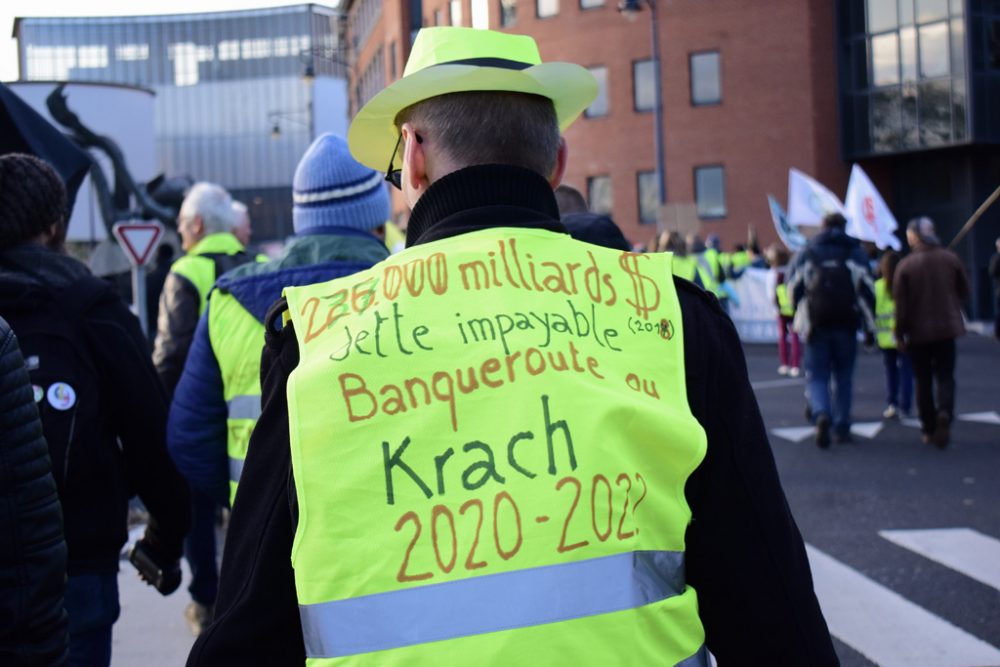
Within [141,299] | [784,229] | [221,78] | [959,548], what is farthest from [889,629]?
[221,78]

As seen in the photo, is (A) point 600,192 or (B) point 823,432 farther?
(A) point 600,192

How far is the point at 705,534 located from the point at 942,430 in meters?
8.99

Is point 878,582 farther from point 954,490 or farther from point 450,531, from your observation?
point 450,531

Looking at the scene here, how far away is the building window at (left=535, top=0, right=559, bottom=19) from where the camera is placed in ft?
128

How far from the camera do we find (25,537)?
207 cm

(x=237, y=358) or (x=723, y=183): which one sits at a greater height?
(x=723, y=183)

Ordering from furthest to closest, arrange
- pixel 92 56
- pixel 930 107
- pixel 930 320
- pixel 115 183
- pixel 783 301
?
pixel 92 56, pixel 930 107, pixel 115 183, pixel 783 301, pixel 930 320

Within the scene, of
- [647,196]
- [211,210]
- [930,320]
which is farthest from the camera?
[647,196]

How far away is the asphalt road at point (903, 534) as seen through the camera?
520 cm

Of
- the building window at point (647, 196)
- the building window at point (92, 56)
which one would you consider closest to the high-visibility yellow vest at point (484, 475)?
the building window at point (647, 196)

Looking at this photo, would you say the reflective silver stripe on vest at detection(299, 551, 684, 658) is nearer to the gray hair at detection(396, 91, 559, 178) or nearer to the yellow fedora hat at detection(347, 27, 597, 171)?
the gray hair at detection(396, 91, 559, 178)

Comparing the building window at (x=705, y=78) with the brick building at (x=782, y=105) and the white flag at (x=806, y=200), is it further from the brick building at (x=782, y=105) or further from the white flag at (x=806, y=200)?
the white flag at (x=806, y=200)

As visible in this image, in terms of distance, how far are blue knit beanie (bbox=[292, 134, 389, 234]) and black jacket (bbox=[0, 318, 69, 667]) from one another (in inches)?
68.4

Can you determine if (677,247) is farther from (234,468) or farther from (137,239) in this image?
(234,468)
